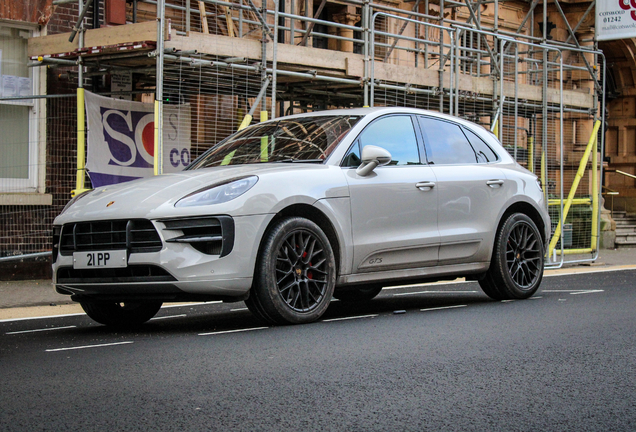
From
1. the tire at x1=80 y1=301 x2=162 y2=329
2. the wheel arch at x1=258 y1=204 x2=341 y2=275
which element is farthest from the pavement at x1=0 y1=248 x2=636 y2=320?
the wheel arch at x1=258 y1=204 x2=341 y2=275

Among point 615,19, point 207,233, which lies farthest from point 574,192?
point 207,233

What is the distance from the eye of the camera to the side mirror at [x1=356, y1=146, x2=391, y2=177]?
742 cm

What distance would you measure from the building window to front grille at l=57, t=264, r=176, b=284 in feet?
A: 20.2

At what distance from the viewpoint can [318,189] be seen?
720 centimetres

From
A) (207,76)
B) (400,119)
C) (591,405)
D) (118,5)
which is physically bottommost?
(591,405)

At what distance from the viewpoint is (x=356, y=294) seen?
908 cm

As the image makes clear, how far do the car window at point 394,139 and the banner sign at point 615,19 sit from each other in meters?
10.8

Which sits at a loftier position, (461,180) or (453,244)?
(461,180)

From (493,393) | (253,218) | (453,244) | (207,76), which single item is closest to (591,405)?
(493,393)

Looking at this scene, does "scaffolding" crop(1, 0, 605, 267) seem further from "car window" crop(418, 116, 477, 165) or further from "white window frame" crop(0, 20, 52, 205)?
"car window" crop(418, 116, 477, 165)

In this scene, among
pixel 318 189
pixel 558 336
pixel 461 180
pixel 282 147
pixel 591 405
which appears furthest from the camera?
pixel 461 180

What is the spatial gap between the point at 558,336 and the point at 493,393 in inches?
78.9

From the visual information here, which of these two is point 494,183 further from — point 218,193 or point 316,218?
point 218,193

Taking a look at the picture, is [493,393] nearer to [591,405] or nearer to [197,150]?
[591,405]
